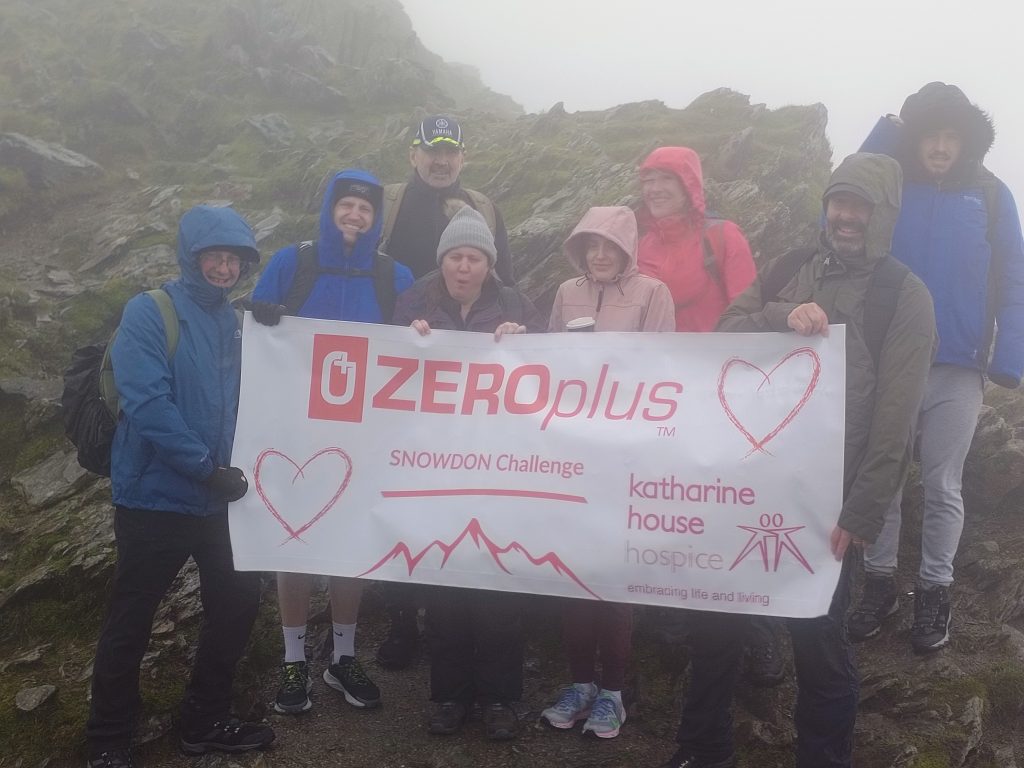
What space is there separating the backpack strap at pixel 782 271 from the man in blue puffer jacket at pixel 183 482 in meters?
3.54

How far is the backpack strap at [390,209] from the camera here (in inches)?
269

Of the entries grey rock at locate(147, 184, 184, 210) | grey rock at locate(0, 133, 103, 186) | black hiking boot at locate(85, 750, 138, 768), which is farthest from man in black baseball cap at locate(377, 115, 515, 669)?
grey rock at locate(0, 133, 103, 186)

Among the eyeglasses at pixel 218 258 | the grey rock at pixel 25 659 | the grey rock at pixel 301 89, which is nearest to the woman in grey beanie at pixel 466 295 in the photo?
the eyeglasses at pixel 218 258

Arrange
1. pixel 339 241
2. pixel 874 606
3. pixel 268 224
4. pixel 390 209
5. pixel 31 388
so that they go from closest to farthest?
pixel 339 241
pixel 874 606
pixel 390 209
pixel 31 388
pixel 268 224

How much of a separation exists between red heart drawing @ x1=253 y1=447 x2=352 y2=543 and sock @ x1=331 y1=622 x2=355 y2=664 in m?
1.06

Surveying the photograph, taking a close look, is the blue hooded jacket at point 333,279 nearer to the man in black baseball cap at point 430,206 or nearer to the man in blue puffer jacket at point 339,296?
the man in blue puffer jacket at point 339,296

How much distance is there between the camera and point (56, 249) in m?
16.5

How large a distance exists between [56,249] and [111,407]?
14626mm

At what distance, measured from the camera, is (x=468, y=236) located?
5.23m

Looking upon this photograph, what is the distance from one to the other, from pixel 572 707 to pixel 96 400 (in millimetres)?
4022

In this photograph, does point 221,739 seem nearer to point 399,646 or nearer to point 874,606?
point 399,646

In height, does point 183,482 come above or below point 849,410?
below

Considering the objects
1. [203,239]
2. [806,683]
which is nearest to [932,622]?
[806,683]

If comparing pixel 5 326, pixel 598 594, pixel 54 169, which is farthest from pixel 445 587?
pixel 54 169
